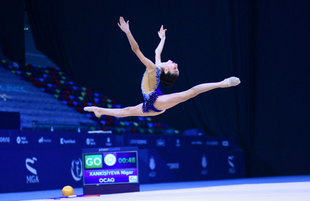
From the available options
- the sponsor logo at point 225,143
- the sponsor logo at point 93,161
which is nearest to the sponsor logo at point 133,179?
the sponsor logo at point 93,161

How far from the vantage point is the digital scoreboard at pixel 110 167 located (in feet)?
20.3

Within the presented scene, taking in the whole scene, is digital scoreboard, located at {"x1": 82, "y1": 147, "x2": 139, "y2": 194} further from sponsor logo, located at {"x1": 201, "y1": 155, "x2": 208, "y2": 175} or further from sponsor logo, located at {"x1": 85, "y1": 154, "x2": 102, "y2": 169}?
sponsor logo, located at {"x1": 201, "y1": 155, "x2": 208, "y2": 175}

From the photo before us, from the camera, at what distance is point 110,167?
6242 mm

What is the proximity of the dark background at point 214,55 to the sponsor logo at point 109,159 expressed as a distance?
19.3ft

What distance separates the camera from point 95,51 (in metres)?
13.0

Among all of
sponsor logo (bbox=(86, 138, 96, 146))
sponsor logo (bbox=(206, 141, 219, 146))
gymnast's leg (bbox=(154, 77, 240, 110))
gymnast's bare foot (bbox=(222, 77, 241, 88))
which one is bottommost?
sponsor logo (bbox=(206, 141, 219, 146))

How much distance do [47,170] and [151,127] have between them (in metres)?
4.62

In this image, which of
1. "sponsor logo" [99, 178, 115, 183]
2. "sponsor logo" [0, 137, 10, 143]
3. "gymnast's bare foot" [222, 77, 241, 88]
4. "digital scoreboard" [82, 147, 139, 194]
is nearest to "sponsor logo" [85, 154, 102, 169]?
"digital scoreboard" [82, 147, 139, 194]

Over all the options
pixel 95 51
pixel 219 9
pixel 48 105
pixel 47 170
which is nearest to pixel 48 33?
pixel 95 51

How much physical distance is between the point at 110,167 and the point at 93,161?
293 millimetres

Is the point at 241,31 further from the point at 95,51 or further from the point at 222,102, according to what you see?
the point at 95,51

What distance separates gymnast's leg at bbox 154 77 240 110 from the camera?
4.16 meters

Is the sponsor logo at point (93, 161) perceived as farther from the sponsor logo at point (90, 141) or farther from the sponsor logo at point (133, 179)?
the sponsor logo at point (90, 141)

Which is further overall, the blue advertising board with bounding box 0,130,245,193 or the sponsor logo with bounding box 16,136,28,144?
the sponsor logo with bounding box 16,136,28,144
